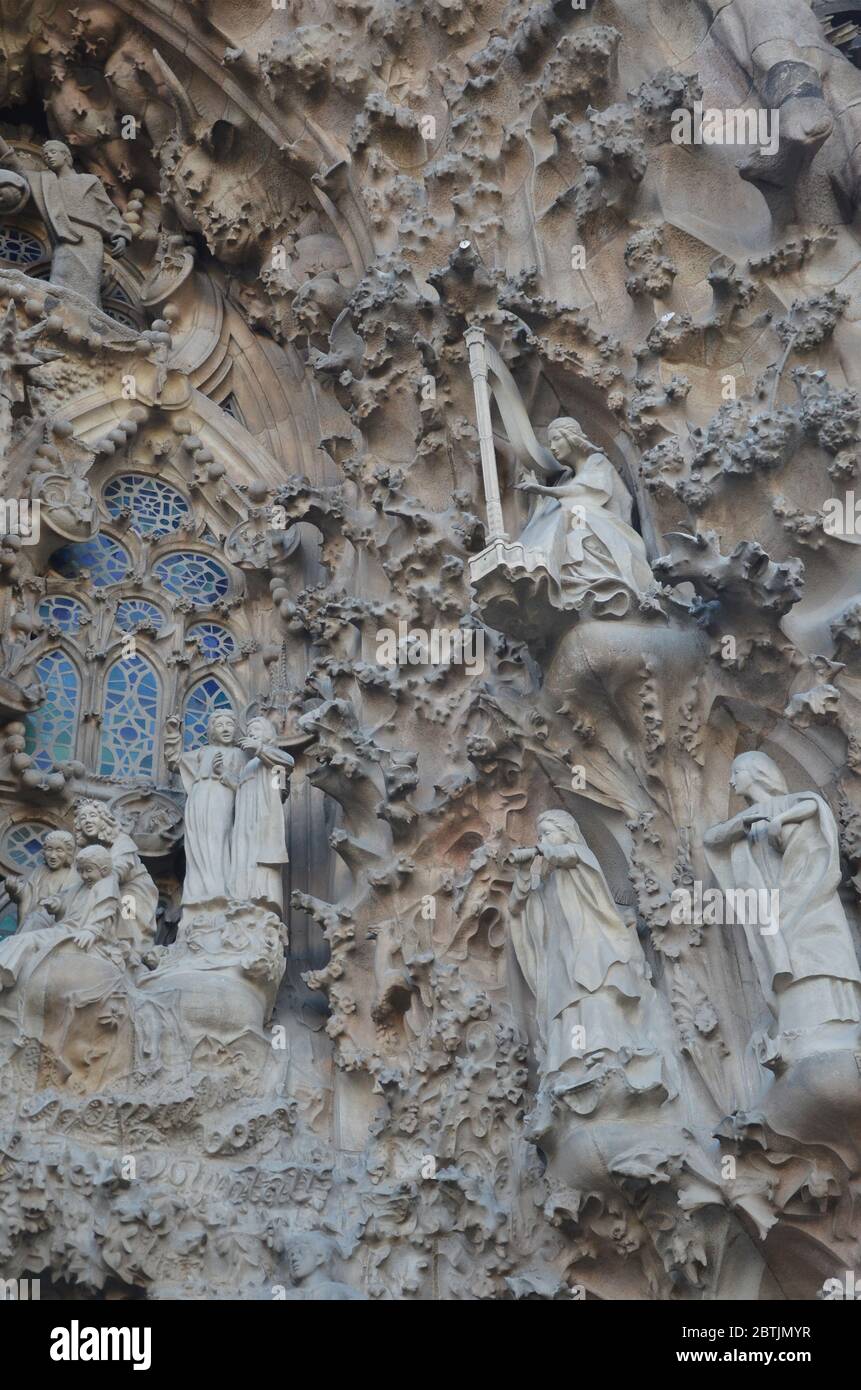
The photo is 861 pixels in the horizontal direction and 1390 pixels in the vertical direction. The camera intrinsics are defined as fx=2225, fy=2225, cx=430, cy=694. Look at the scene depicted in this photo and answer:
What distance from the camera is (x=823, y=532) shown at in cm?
866

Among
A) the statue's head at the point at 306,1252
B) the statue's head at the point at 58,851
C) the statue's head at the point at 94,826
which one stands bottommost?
the statue's head at the point at 306,1252

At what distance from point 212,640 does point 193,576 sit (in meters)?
0.43

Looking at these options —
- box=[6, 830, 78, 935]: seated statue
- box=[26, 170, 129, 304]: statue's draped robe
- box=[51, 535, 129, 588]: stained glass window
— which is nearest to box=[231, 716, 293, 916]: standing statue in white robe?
box=[6, 830, 78, 935]: seated statue

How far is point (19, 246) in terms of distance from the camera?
12.3m

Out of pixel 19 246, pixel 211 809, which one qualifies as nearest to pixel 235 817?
pixel 211 809

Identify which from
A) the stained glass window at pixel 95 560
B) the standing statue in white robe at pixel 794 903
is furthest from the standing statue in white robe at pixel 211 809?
the standing statue in white robe at pixel 794 903

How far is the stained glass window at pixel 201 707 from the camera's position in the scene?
10469 mm

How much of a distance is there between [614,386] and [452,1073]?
3.15 metres

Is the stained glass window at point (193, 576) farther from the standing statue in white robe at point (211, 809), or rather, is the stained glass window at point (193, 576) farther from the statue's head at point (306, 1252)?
the statue's head at point (306, 1252)

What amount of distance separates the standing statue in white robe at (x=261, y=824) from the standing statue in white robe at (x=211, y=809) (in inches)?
1.8

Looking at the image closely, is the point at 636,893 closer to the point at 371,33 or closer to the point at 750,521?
the point at 750,521

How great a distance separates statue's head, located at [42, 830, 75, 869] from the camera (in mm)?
9055

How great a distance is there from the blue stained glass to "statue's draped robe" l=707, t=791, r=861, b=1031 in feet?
10.3

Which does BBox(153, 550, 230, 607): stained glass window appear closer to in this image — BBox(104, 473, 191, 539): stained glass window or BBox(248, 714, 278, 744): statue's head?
BBox(104, 473, 191, 539): stained glass window
